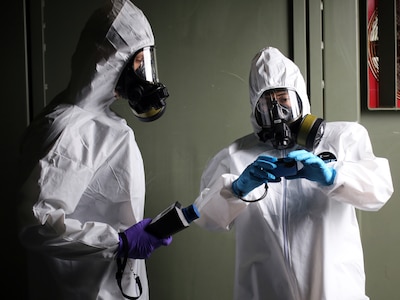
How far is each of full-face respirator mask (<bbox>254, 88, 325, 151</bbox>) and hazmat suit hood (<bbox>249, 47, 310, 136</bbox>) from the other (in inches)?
0.7

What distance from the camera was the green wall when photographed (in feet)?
5.95

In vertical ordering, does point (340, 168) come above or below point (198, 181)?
above

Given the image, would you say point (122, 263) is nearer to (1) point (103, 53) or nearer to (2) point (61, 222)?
(2) point (61, 222)

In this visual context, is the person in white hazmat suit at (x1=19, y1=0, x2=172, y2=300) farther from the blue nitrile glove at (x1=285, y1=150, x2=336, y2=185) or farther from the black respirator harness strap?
the blue nitrile glove at (x1=285, y1=150, x2=336, y2=185)

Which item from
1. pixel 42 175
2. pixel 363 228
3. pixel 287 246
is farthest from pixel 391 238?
pixel 42 175

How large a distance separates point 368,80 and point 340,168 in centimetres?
79

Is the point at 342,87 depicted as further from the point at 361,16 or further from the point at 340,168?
the point at 340,168

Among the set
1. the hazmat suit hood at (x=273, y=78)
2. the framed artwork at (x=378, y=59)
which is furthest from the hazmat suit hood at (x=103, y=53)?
the framed artwork at (x=378, y=59)

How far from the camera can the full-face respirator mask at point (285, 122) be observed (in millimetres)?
1338

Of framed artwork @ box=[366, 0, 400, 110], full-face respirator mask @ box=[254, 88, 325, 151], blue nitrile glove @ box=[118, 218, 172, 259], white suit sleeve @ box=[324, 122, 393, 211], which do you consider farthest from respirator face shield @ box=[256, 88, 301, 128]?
framed artwork @ box=[366, 0, 400, 110]

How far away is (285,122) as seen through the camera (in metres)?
1.39

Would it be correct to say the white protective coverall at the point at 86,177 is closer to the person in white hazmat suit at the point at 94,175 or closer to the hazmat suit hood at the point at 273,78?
the person in white hazmat suit at the point at 94,175

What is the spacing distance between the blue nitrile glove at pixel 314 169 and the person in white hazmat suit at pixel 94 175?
0.45 meters

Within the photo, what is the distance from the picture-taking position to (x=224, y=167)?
1528 millimetres
